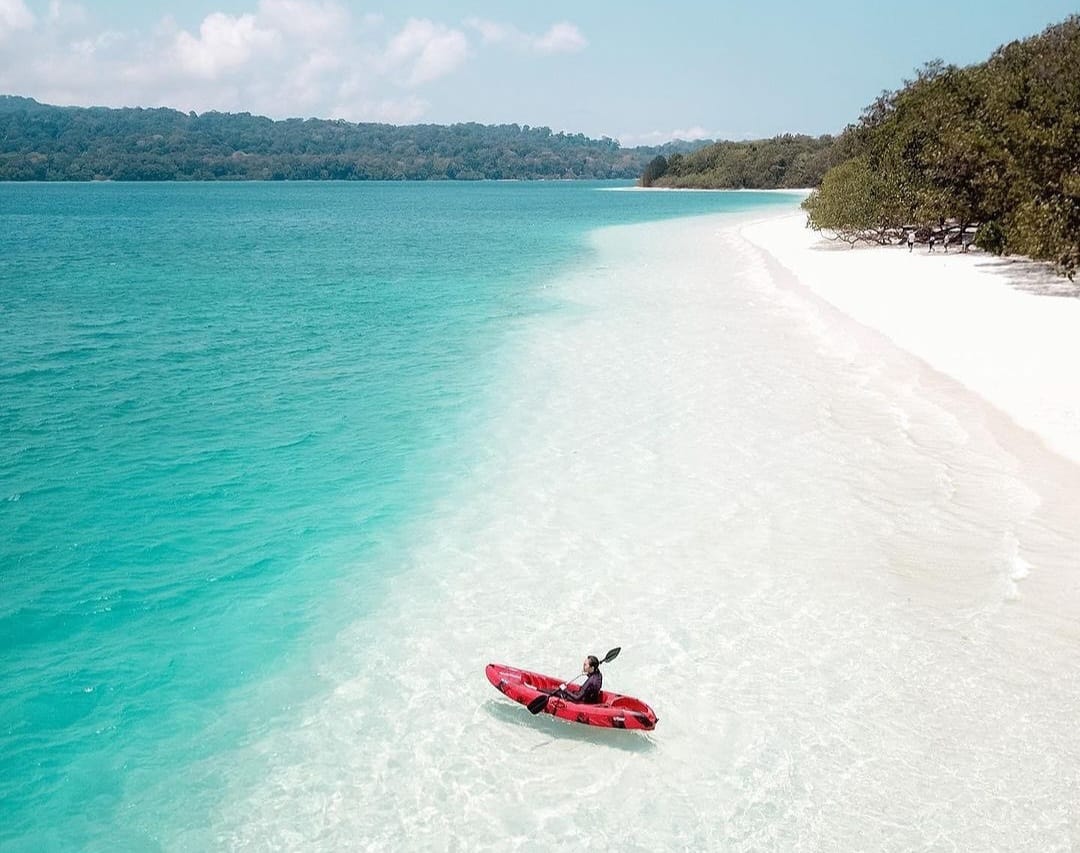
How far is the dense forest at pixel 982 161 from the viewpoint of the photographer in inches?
1180

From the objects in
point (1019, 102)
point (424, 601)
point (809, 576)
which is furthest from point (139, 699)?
point (1019, 102)

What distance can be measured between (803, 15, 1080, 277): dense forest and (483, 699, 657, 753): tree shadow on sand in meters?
25.4

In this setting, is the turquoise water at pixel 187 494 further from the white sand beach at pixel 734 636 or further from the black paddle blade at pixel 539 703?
the black paddle blade at pixel 539 703

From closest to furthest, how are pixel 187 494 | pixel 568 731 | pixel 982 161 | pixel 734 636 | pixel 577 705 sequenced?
1. pixel 577 705
2. pixel 568 731
3. pixel 734 636
4. pixel 187 494
5. pixel 982 161

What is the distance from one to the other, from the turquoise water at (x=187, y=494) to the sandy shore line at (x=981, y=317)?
44.3 feet

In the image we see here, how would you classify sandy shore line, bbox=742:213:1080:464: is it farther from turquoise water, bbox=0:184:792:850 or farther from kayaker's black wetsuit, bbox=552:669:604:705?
turquoise water, bbox=0:184:792:850

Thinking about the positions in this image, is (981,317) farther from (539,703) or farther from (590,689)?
(539,703)

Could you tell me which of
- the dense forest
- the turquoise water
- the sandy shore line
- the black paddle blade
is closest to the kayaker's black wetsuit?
the black paddle blade

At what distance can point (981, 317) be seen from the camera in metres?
29.0

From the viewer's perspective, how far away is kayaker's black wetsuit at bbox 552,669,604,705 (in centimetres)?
1016

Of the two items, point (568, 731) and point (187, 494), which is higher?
point (187, 494)

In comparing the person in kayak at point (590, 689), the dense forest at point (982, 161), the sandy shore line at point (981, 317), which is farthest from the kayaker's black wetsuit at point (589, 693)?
the dense forest at point (982, 161)

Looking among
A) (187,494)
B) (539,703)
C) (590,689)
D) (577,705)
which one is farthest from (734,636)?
(187,494)

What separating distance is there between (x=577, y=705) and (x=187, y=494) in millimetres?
11465
